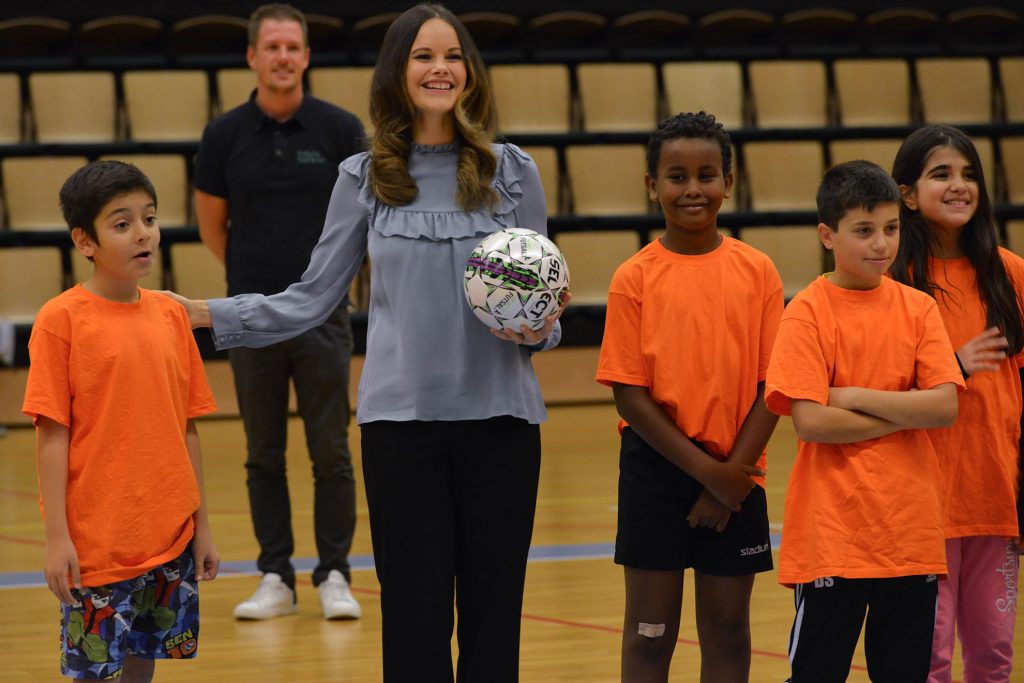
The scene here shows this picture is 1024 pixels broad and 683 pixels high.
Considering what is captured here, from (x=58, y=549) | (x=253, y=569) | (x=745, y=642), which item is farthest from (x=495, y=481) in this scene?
(x=253, y=569)

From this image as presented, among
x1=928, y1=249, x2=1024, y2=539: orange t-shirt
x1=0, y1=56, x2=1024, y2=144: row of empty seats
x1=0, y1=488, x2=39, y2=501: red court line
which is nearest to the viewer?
x1=928, y1=249, x2=1024, y2=539: orange t-shirt

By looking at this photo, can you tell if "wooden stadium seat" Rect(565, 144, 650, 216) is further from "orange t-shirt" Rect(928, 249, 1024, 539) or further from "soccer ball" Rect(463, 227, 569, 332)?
"soccer ball" Rect(463, 227, 569, 332)

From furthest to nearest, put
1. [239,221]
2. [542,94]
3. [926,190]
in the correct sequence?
[542,94]
[239,221]
[926,190]

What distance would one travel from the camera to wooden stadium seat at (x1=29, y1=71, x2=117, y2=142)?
8.79m

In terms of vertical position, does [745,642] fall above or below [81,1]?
below

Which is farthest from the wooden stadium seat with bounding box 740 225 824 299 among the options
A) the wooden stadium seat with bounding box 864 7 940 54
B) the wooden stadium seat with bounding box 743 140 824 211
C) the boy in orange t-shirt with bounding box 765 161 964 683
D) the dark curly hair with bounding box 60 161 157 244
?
the dark curly hair with bounding box 60 161 157 244

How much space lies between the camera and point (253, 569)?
15.7ft

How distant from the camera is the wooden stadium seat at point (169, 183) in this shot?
27.8 ft

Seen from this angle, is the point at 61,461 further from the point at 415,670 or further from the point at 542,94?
the point at 542,94

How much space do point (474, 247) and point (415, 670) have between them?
73 centimetres

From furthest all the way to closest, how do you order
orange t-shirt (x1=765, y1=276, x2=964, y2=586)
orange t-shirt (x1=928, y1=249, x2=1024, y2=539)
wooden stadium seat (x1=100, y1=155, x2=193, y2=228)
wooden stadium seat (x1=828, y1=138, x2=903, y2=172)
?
1. wooden stadium seat (x1=828, y1=138, x2=903, y2=172)
2. wooden stadium seat (x1=100, y1=155, x2=193, y2=228)
3. orange t-shirt (x1=928, y1=249, x2=1024, y2=539)
4. orange t-shirt (x1=765, y1=276, x2=964, y2=586)

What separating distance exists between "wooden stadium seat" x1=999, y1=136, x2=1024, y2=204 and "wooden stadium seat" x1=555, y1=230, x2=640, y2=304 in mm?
2758

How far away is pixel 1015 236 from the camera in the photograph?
9008 mm

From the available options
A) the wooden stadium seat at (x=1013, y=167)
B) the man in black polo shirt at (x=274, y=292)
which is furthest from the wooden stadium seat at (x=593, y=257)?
the man in black polo shirt at (x=274, y=292)
